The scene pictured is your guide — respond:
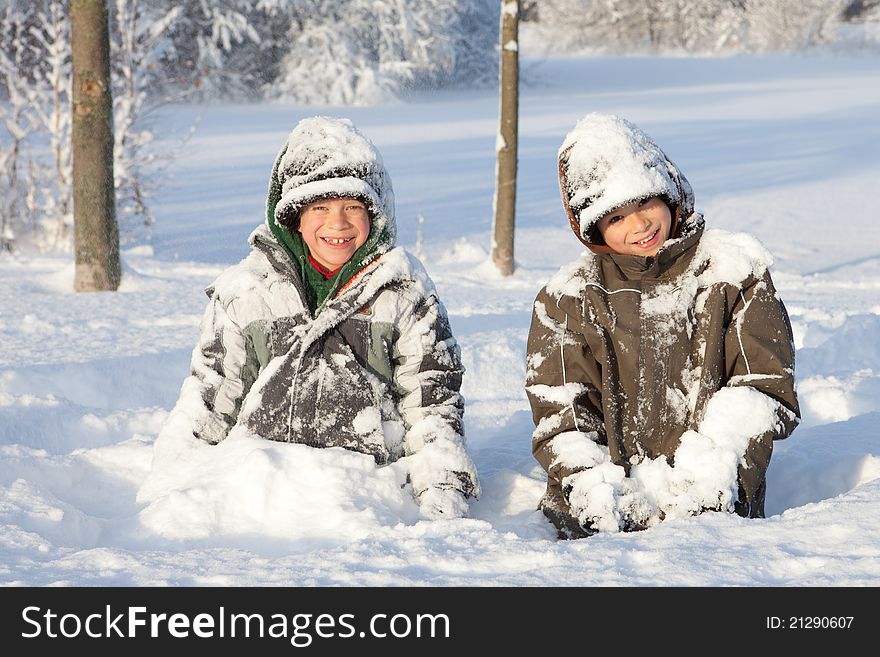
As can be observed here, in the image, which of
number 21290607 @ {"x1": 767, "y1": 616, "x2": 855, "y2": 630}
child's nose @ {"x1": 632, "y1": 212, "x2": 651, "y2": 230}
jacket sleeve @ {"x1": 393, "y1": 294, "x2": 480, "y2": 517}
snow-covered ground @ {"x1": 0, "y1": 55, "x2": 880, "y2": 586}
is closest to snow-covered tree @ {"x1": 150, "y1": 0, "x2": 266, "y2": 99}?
snow-covered ground @ {"x1": 0, "y1": 55, "x2": 880, "y2": 586}

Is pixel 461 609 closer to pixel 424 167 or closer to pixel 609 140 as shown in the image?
pixel 609 140

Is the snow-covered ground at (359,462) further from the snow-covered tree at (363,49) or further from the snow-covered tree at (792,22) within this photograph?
the snow-covered tree at (792,22)

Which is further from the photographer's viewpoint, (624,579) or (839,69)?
(839,69)

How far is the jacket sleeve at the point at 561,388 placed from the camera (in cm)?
323

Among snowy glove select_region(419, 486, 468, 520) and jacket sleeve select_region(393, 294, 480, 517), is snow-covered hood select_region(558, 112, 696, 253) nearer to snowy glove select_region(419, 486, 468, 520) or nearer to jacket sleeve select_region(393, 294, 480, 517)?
jacket sleeve select_region(393, 294, 480, 517)

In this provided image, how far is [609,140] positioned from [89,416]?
2.45 metres

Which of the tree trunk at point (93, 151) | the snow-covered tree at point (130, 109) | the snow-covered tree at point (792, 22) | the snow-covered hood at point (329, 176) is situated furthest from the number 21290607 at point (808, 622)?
the snow-covered tree at point (792, 22)

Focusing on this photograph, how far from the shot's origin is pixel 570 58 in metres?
37.3

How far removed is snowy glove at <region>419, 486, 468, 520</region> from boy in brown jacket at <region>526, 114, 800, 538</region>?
0.28 m

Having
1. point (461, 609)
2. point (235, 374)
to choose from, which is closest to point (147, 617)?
point (461, 609)

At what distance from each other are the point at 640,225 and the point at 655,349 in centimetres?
37

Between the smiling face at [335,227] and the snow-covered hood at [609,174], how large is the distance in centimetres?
65

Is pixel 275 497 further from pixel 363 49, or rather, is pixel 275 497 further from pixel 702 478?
pixel 363 49

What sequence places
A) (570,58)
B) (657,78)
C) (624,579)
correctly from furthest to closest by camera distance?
(570,58) < (657,78) < (624,579)
